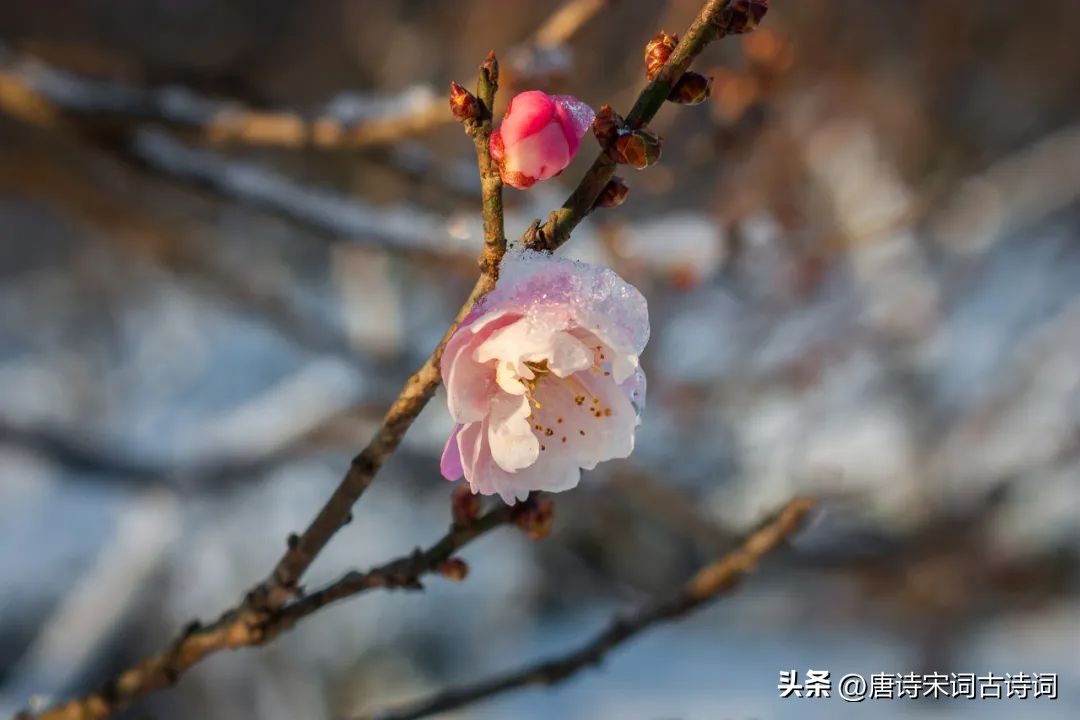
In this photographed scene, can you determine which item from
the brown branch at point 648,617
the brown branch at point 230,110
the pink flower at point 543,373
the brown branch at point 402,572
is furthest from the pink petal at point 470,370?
the brown branch at point 230,110

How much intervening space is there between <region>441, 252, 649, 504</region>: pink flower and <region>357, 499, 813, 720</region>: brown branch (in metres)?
0.24

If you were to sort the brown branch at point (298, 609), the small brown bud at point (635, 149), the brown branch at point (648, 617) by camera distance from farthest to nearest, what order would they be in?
the brown branch at point (648, 617), the brown branch at point (298, 609), the small brown bud at point (635, 149)

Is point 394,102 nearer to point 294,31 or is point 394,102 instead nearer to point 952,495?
point 952,495

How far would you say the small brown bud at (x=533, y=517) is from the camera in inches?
22.4

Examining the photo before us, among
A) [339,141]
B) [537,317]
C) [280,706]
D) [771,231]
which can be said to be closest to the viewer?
[537,317]

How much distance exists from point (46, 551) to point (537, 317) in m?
4.33

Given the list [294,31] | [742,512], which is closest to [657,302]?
[742,512]

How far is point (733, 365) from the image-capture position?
3.35 metres

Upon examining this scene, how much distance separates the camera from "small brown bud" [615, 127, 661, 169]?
41 cm

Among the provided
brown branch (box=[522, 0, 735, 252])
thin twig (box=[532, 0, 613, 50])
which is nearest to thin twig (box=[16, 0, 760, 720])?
brown branch (box=[522, 0, 735, 252])

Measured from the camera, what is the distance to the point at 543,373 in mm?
613

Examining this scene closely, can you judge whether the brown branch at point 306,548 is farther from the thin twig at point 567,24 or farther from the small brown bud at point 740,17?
the thin twig at point 567,24

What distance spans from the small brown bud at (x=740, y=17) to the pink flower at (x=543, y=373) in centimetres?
15

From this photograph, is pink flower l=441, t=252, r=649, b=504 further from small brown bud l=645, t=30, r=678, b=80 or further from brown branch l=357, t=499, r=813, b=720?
brown branch l=357, t=499, r=813, b=720
